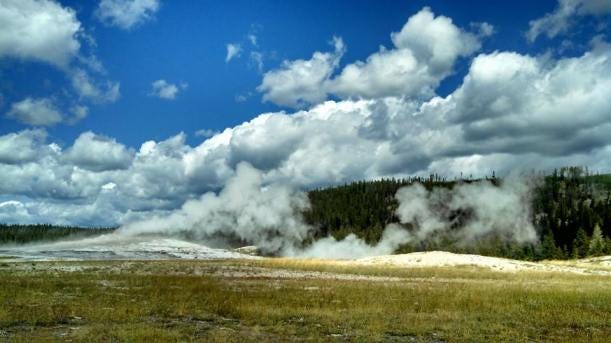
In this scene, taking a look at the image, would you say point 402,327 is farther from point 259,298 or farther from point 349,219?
point 349,219

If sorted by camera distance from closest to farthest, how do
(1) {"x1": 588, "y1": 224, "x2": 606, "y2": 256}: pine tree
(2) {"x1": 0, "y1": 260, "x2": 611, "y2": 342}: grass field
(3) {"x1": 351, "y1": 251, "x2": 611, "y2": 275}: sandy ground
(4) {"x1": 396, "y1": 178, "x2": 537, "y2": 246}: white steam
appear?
1. (2) {"x1": 0, "y1": 260, "x2": 611, "y2": 342}: grass field
2. (3) {"x1": 351, "y1": 251, "x2": 611, "y2": 275}: sandy ground
3. (1) {"x1": 588, "y1": 224, "x2": 606, "y2": 256}: pine tree
4. (4) {"x1": 396, "y1": 178, "x2": 537, "y2": 246}: white steam

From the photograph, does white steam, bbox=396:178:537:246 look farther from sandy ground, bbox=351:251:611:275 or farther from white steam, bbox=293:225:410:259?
sandy ground, bbox=351:251:611:275

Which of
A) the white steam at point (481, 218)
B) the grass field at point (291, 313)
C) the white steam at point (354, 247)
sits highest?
the white steam at point (481, 218)

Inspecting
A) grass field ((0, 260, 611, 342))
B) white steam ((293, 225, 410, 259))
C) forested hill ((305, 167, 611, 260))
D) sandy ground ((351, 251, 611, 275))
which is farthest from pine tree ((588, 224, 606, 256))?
grass field ((0, 260, 611, 342))

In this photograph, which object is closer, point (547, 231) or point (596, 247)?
point (596, 247)

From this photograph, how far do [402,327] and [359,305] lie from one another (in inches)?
266

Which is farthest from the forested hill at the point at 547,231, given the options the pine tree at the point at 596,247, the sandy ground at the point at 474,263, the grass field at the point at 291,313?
the grass field at the point at 291,313

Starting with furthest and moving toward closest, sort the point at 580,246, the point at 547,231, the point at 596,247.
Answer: the point at 547,231 → the point at 580,246 → the point at 596,247

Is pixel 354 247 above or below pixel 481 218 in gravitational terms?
below

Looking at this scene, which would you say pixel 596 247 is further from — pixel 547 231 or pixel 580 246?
pixel 547 231

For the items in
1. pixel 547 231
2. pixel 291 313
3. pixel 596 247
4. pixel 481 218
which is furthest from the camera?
pixel 481 218

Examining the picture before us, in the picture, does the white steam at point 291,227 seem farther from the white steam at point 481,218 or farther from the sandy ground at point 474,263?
the sandy ground at point 474,263

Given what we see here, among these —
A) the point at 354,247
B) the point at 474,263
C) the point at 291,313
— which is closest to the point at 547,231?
the point at 354,247

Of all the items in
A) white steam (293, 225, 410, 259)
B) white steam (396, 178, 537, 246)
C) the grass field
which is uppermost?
white steam (396, 178, 537, 246)
